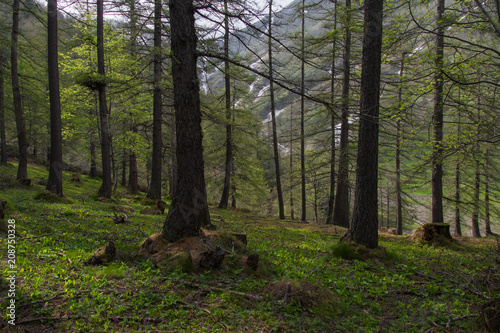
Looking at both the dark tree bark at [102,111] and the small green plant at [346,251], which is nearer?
the small green plant at [346,251]

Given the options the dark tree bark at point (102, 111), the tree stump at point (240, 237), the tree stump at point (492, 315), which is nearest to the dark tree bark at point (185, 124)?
the tree stump at point (240, 237)

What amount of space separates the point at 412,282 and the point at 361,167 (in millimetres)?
2503

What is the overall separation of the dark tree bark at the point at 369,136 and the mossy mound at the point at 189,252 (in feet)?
9.96

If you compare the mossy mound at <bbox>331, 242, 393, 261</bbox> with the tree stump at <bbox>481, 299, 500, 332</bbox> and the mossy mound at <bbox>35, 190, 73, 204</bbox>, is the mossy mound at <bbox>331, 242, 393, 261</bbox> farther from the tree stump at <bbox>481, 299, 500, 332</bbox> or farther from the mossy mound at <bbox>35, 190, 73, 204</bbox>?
the mossy mound at <bbox>35, 190, 73, 204</bbox>

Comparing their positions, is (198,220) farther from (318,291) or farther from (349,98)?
(349,98)

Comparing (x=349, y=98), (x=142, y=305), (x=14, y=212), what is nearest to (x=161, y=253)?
(x=142, y=305)

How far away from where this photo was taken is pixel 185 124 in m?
4.47

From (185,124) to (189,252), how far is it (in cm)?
224

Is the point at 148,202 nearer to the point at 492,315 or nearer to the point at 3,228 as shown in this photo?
the point at 3,228

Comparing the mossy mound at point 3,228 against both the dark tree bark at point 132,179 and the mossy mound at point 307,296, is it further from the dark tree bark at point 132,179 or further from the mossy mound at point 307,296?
the dark tree bark at point 132,179

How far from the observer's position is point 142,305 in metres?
2.96

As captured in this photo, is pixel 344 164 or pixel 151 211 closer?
pixel 151 211

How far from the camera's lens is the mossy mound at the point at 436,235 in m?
7.86

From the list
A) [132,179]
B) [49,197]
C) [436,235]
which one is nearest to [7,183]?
[49,197]
